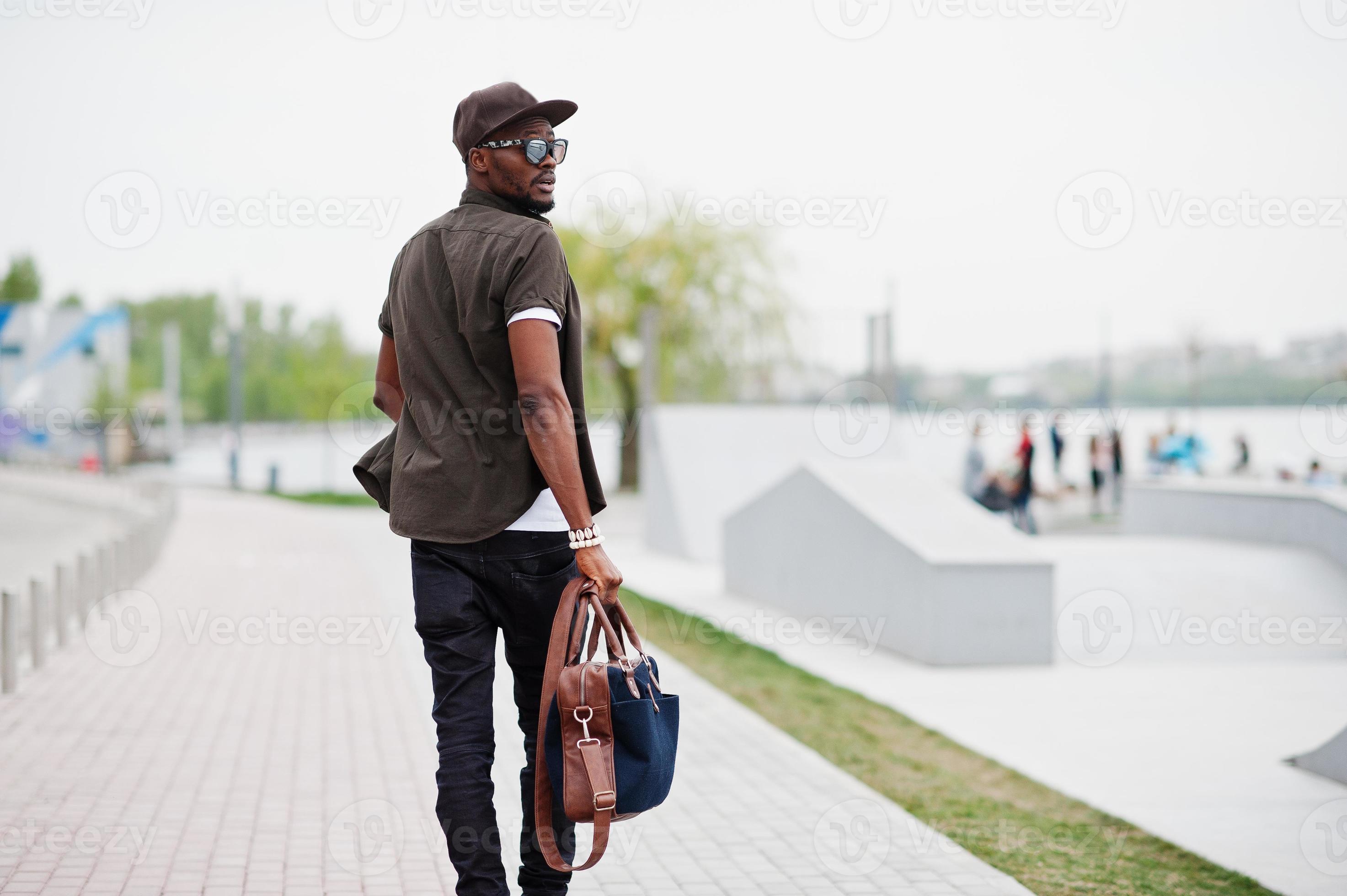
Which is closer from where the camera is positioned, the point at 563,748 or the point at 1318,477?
the point at 563,748

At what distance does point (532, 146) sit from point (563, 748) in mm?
1480

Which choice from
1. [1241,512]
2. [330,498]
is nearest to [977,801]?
[1241,512]

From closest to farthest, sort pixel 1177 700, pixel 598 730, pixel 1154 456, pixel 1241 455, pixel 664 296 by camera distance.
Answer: pixel 598 730 < pixel 1177 700 < pixel 1241 455 < pixel 1154 456 < pixel 664 296

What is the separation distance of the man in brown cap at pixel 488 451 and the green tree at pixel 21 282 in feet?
358

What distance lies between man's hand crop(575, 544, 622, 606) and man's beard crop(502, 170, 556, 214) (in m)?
0.90

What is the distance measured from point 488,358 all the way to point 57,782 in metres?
3.64

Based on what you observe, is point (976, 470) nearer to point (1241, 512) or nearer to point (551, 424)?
point (1241, 512)

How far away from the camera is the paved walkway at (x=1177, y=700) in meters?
5.27

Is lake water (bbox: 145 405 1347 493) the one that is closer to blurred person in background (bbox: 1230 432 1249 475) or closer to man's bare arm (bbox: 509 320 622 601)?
blurred person in background (bbox: 1230 432 1249 475)

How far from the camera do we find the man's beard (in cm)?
325

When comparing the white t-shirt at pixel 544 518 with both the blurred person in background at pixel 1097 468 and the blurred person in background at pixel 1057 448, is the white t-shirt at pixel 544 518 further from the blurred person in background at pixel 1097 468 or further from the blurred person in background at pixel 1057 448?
the blurred person in background at pixel 1057 448

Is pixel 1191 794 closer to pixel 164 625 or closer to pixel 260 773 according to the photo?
pixel 260 773

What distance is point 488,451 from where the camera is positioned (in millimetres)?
3092

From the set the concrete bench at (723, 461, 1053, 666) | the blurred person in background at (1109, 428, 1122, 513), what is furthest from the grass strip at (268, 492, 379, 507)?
the concrete bench at (723, 461, 1053, 666)
